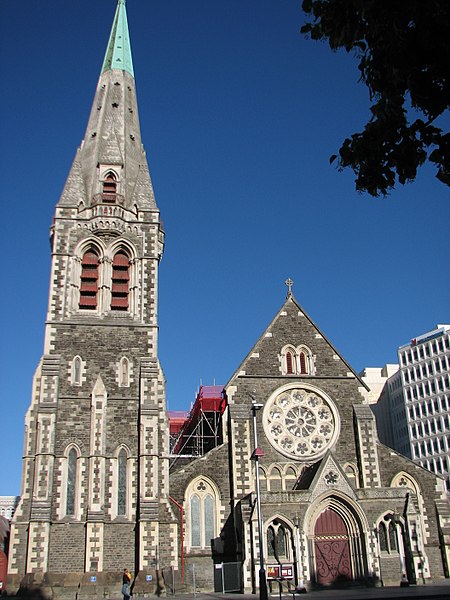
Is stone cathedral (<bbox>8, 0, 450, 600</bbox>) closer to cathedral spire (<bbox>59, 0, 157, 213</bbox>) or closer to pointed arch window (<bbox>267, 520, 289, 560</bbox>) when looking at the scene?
pointed arch window (<bbox>267, 520, 289, 560</bbox>)

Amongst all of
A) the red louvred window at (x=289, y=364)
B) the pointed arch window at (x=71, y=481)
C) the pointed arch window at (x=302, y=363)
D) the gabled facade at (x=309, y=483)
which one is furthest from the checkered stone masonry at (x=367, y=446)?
the pointed arch window at (x=71, y=481)

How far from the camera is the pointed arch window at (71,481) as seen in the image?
29700 millimetres

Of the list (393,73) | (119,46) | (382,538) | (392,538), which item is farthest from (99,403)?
(119,46)

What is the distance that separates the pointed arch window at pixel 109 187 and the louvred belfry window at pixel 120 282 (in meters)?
3.46

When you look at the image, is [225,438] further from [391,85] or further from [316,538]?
[391,85]

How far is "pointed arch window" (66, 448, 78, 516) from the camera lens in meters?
29.7

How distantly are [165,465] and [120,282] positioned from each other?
34.0 ft

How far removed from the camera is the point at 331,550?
29.2 metres

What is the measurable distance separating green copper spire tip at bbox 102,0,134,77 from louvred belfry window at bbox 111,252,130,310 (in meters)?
16.6

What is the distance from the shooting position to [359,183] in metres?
9.92

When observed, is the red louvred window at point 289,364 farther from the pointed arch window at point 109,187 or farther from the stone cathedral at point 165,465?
the pointed arch window at point 109,187

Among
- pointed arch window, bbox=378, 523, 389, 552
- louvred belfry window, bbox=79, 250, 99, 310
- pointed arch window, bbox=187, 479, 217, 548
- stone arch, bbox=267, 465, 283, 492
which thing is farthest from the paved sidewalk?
louvred belfry window, bbox=79, 250, 99, 310

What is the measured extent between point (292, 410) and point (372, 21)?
87.3 feet

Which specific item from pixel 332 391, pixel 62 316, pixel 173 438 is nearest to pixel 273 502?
pixel 332 391
